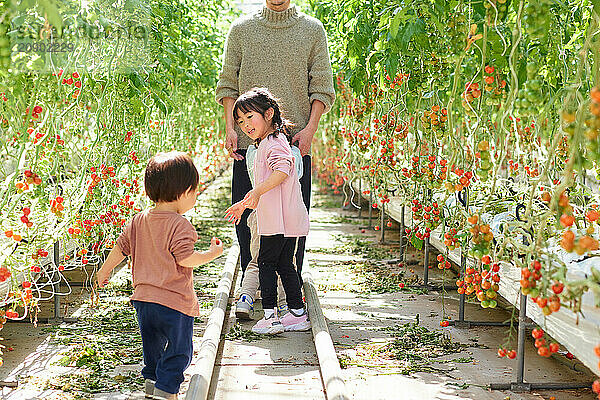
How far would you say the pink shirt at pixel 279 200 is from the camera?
3.40 meters

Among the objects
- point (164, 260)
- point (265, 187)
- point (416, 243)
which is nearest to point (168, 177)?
point (164, 260)

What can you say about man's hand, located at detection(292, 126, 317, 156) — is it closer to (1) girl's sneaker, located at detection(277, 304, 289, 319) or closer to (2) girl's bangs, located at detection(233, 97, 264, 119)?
(2) girl's bangs, located at detection(233, 97, 264, 119)

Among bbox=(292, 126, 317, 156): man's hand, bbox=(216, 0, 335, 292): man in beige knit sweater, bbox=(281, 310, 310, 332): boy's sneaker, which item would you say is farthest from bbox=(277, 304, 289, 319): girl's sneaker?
bbox=(292, 126, 317, 156): man's hand

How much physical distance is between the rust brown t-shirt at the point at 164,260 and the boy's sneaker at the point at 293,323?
3.39ft

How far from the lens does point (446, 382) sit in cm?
285

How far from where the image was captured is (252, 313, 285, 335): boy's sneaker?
11.3ft

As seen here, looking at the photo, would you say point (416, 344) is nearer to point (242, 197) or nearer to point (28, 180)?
point (242, 197)

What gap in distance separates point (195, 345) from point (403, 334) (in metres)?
0.94

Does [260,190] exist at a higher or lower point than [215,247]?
higher

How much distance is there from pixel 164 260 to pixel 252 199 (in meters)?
0.81

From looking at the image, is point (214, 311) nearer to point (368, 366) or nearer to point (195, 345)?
point (195, 345)

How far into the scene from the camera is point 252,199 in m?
3.26

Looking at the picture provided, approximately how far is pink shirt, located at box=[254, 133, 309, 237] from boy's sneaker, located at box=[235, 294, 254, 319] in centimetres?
42

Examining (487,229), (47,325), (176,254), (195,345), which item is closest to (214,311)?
(195,345)
